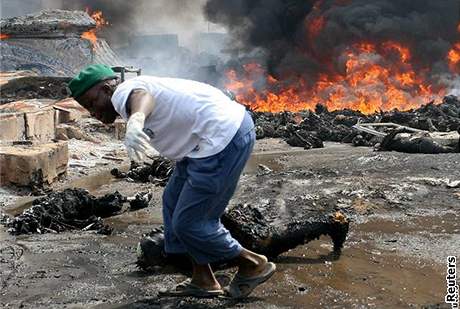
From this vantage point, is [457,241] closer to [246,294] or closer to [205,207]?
[246,294]

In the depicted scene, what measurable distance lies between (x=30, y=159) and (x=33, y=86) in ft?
33.6

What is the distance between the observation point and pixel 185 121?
3.40 m

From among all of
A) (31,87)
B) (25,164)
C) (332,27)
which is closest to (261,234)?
(25,164)

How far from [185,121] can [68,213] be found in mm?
3028

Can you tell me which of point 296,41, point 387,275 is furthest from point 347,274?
point 296,41

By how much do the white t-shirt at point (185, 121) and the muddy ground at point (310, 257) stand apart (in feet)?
3.38

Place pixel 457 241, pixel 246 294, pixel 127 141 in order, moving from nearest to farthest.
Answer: pixel 127 141 → pixel 246 294 → pixel 457 241

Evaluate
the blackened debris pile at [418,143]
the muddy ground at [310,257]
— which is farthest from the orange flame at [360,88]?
the muddy ground at [310,257]

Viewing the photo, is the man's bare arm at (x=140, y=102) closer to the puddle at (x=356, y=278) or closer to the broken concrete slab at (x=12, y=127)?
the puddle at (x=356, y=278)

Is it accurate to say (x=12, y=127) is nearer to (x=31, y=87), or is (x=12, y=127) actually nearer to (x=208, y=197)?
(x=208, y=197)

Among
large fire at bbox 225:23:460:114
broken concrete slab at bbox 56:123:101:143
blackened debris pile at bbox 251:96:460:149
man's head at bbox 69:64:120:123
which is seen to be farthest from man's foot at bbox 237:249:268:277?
large fire at bbox 225:23:460:114

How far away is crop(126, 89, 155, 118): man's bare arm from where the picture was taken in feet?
10.5

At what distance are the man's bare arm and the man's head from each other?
0.90ft

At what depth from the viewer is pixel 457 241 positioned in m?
5.12
